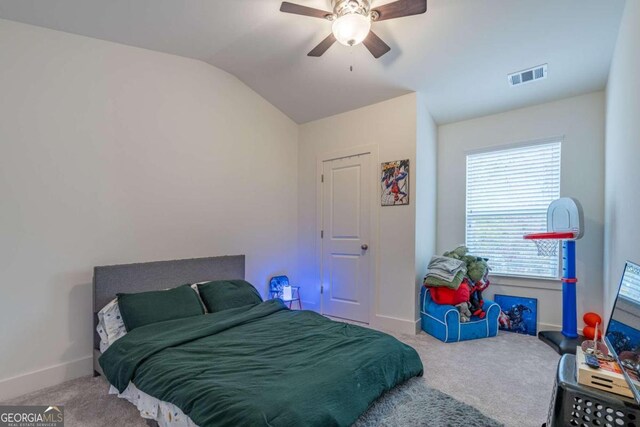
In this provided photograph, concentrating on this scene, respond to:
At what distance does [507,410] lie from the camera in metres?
2.08

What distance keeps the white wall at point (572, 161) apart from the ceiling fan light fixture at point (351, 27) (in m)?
2.50

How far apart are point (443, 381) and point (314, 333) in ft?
3.55

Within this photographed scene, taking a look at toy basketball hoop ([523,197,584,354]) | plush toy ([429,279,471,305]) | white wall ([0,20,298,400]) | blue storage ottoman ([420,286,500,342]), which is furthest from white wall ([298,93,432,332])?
white wall ([0,20,298,400])

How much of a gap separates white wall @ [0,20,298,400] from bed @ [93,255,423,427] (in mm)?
307

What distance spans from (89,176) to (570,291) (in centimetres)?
467

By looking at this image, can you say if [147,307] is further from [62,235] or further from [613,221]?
[613,221]

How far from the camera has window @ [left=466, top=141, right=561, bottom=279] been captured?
359cm

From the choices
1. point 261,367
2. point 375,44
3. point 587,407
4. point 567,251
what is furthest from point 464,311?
point 375,44

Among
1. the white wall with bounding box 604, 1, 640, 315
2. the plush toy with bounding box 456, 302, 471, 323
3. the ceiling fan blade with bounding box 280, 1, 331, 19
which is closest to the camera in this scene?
the white wall with bounding box 604, 1, 640, 315

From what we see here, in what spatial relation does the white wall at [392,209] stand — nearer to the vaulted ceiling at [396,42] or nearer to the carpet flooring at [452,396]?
the vaulted ceiling at [396,42]

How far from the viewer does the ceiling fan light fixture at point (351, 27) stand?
2137mm

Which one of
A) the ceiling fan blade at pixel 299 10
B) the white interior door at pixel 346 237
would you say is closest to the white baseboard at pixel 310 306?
the white interior door at pixel 346 237

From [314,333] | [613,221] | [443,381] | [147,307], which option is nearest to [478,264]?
[613,221]

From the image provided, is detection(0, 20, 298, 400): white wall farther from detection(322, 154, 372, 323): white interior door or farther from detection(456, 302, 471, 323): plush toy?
detection(456, 302, 471, 323): plush toy
